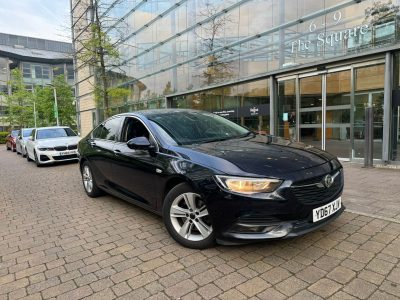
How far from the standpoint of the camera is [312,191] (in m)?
3.01

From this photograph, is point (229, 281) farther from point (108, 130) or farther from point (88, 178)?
point (88, 178)

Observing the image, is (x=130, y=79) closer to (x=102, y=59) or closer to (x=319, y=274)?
(x=102, y=59)

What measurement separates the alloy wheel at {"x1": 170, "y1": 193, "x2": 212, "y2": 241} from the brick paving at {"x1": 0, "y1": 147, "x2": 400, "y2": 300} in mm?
186

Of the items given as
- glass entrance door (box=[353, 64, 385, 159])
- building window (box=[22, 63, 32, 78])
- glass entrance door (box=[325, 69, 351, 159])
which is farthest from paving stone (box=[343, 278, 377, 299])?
building window (box=[22, 63, 32, 78])

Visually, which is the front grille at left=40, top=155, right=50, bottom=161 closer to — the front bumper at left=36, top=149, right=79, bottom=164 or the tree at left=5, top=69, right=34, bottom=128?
the front bumper at left=36, top=149, right=79, bottom=164

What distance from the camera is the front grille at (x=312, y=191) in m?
2.91

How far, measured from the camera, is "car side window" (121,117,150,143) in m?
4.37

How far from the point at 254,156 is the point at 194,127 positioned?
131cm

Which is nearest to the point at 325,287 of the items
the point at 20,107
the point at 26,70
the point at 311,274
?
the point at 311,274

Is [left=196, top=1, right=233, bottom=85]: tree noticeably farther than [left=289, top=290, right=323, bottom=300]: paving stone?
Yes

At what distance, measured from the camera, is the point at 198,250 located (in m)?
3.36

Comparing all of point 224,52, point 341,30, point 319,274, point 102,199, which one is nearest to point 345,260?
point 319,274

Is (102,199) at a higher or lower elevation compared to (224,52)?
lower

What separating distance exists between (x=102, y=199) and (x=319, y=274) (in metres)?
4.18
